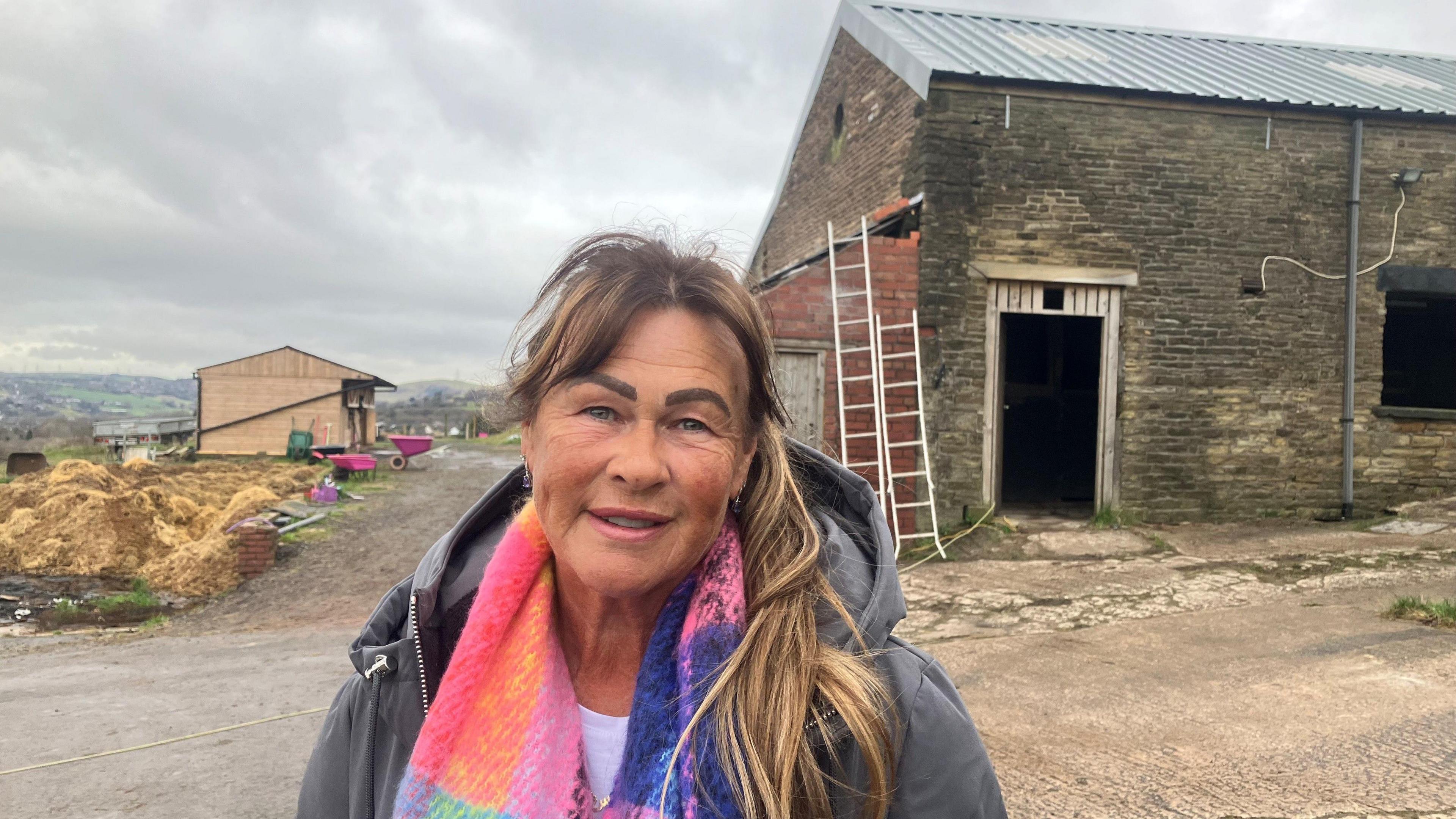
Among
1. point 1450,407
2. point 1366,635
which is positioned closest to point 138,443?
point 1366,635

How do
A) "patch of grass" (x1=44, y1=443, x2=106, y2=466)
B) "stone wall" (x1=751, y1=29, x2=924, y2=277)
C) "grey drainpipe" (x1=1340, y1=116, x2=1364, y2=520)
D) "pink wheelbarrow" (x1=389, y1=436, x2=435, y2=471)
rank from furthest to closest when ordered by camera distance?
1. "patch of grass" (x1=44, y1=443, x2=106, y2=466)
2. "pink wheelbarrow" (x1=389, y1=436, x2=435, y2=471)
3. "stone wall" (x1=751, y1=29, x2=924, y2=277)
4. "grey drainpipe" (x1=1340, y1=116, x2=1364, y2=520)

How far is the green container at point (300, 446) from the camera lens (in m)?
17.7

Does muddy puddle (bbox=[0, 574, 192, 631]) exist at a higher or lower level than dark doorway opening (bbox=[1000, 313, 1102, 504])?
lower

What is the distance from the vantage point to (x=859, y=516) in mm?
1562

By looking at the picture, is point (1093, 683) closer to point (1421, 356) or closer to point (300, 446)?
point (1421, 356)

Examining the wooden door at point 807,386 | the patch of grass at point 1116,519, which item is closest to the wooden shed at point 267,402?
the wooden door at point 807,386

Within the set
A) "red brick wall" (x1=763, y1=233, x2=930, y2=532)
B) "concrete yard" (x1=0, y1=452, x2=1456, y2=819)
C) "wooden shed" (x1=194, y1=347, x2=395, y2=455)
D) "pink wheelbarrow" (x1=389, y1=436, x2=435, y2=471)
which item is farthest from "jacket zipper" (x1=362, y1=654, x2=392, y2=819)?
"wooden shed" (x1=194, y1=347, x2=395, y2=455)

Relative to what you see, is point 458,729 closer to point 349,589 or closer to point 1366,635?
point 1366,635

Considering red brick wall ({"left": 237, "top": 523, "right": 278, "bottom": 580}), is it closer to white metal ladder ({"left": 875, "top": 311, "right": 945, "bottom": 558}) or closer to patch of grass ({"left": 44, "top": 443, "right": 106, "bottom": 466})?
white metal ladder ({"left": 875, "top": 311, "right": 945, "bottom": 558})

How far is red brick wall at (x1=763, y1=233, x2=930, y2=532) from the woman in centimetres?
631

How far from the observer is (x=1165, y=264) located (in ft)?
26.5

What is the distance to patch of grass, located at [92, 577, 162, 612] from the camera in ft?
23.4

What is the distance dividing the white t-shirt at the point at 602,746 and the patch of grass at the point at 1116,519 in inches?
A: 305

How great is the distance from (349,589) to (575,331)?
24.8 ft
